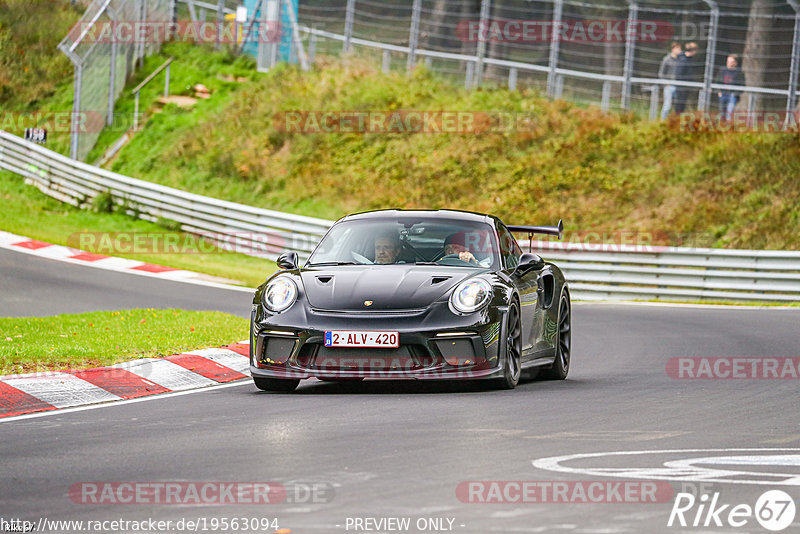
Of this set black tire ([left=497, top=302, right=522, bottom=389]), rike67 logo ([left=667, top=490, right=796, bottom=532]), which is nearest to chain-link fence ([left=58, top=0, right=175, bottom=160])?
black tire ([left=497, top=302, right=522, bottom=389])

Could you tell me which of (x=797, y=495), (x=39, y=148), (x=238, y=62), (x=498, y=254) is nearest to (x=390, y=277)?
(x=498, y=254)

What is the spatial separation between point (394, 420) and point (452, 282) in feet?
5.92

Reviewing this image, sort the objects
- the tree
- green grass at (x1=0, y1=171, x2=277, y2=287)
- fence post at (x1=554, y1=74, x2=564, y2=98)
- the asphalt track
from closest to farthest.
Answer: the asphalt track
green grass at (x1=0, y1=171, x2=277, y2=287)
the tree
fence post at (x1=554, y1=74, x2=564, y2=98)

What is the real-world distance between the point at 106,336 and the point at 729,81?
59.5ft

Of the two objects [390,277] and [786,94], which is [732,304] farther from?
[390,277]

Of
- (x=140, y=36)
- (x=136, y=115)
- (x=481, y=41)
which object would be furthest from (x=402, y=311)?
(x=140, y=36)

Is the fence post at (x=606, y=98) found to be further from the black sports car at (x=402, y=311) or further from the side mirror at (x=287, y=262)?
the side mirror at (x=287, y=262)

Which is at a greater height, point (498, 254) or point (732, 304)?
point (498, 254)

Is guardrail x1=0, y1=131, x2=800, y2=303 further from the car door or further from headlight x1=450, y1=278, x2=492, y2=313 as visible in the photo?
headlight x1=450, y1=278, x2=492, y2=313

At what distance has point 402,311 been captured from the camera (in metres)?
9.23

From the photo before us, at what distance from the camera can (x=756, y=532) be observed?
499 cm

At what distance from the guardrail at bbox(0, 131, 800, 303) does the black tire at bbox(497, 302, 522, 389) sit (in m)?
12.8

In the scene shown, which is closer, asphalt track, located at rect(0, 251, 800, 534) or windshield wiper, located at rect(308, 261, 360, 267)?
asphalt track, located at rect(0, 251, 800, 534)

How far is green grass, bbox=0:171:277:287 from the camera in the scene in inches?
925
